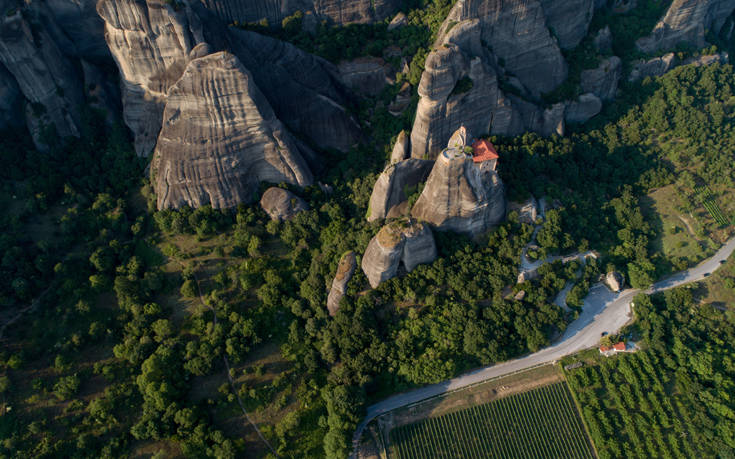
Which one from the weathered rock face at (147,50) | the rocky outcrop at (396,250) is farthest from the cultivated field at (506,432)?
the weathered rock face at (147,50)

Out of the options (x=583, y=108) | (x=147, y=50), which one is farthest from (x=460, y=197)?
(x=147, y=50)

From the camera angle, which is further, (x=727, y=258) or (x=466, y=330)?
(x=727, y=258)

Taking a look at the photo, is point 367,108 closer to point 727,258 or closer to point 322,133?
point 322,133

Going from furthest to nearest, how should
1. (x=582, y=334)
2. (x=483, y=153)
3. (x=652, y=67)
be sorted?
(x=652, y=67)
(x=582, y=334)
(x=483, y=153)

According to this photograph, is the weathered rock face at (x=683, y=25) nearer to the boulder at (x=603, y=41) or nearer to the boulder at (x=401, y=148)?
the boulder at (x=603, y=41)

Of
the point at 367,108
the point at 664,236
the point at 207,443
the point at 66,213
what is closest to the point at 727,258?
the point at 664,236

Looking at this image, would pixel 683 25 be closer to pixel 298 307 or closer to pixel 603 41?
pixel 603 41
